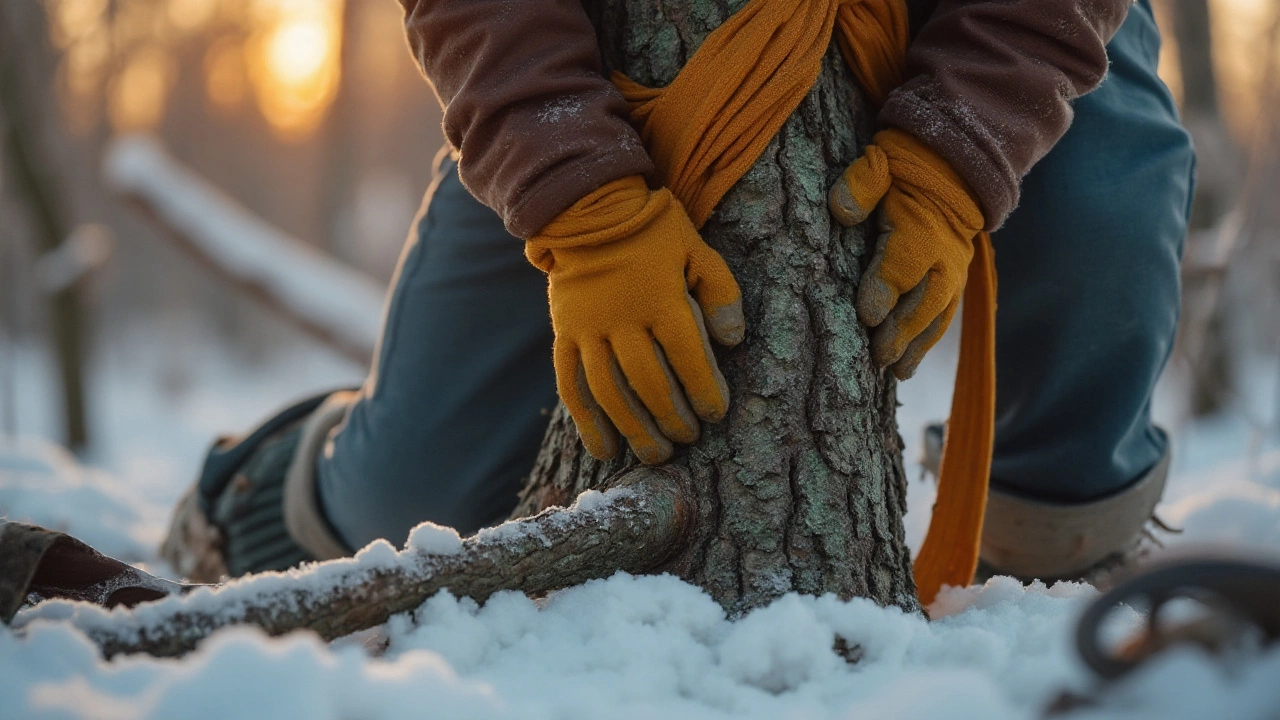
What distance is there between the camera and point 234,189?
25.5m

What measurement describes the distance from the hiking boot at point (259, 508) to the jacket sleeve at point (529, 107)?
1087mm

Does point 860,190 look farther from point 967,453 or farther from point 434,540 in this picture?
point 434,540

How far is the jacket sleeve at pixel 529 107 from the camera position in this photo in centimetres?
111

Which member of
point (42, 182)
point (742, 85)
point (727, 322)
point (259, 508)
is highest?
point (742, 85)

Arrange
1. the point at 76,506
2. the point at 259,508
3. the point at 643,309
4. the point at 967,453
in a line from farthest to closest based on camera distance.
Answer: the point at 76,506, the point at 259,508, the point at 967,453, the point at 643,309

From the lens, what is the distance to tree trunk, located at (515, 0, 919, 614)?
43.9 inches

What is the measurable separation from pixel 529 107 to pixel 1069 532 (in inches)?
49.8

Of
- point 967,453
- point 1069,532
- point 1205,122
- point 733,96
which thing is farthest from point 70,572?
point 1205,122

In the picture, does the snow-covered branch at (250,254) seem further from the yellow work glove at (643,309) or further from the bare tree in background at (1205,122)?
the bare tree in background at (1205,122)

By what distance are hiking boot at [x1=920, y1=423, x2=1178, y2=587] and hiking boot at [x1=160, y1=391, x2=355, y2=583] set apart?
4.41 ft

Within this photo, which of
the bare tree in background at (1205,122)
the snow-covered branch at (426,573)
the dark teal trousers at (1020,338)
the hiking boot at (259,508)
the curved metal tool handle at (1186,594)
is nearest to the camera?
the curved metal tool handle at (1186,594)

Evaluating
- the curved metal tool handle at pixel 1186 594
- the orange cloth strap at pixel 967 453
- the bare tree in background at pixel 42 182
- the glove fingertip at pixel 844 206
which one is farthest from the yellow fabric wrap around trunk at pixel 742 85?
the bare tree in background at pixel 42 182

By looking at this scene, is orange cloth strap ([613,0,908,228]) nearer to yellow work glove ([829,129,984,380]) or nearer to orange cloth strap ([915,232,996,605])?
yellow work glove ([829,129,984,380])

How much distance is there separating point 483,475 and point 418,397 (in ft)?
0.65
